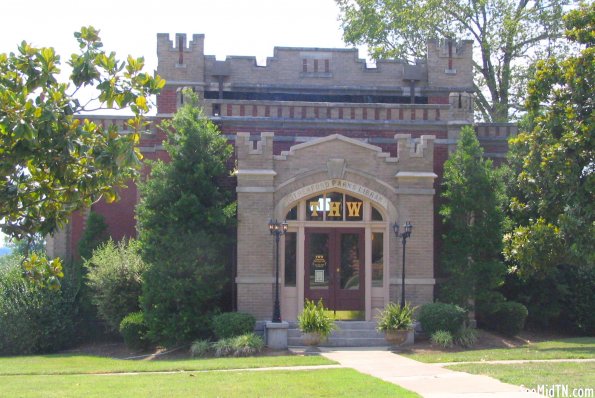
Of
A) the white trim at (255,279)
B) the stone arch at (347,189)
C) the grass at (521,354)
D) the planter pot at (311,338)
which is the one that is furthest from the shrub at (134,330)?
the grass at (521,354)

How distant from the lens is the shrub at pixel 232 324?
21.2m

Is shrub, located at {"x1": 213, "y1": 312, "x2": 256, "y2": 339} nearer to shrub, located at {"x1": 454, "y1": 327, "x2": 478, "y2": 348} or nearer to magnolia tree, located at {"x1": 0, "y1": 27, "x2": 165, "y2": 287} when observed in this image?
shrub, located at {"x1": 454, "y1": 327, "x2": 478, "y2": 348}

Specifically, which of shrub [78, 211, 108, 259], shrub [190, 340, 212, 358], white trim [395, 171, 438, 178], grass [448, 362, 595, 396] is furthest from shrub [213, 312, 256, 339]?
shrub [78, 211, 108, 259]

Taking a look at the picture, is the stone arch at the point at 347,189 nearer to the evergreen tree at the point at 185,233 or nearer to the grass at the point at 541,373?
the evergreen tree at the point at 185,233

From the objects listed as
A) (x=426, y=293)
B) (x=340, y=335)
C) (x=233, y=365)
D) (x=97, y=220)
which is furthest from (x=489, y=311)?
(x=97, y=220)

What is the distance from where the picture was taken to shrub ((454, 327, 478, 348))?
2152cm

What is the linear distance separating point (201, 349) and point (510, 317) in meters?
9.10

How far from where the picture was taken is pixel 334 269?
77.8ft

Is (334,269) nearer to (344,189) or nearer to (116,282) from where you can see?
(344,189)

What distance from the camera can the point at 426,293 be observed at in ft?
76.4

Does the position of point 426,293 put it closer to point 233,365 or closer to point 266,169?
point 266,169

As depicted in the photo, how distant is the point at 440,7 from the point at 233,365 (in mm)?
25909

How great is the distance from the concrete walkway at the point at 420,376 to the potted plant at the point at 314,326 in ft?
1.36

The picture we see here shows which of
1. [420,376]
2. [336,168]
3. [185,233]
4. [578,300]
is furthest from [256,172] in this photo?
[578,300]
